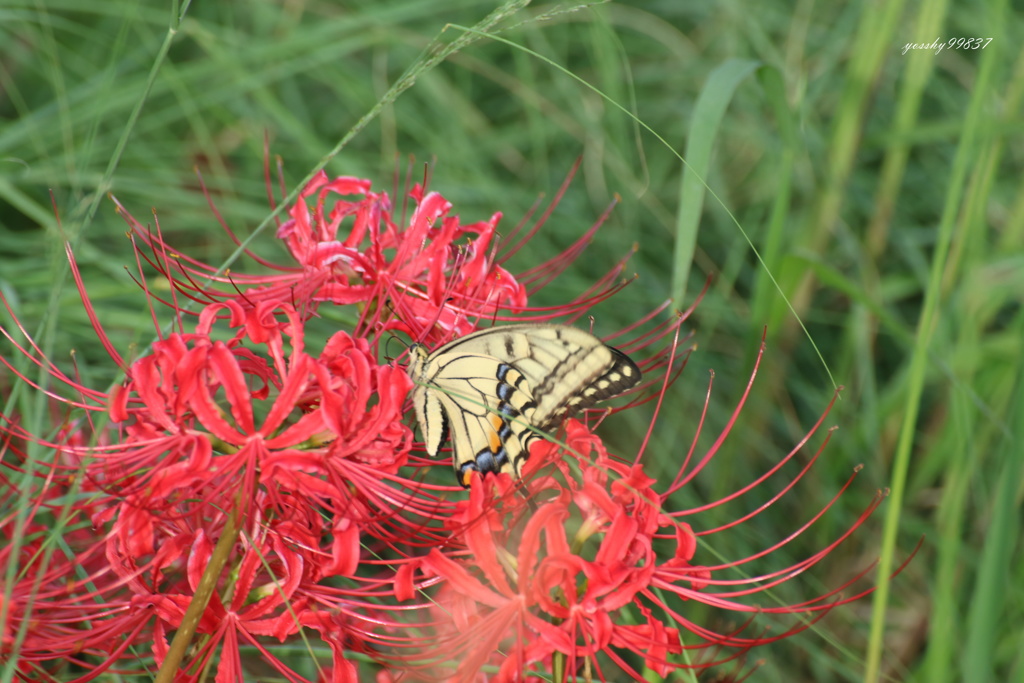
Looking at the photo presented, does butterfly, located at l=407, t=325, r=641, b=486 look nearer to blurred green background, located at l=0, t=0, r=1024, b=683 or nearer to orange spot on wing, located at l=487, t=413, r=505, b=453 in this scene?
orange spot on wing, located at l=487, t=413, r=505, b=453

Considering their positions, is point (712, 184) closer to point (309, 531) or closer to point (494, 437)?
point (494, 437)

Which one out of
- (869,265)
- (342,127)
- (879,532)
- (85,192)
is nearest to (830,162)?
(869,265)

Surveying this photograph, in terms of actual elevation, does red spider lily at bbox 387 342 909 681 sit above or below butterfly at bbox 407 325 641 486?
below

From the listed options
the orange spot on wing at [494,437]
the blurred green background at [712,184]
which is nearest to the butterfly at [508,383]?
the orange spot on wing at [494,437]

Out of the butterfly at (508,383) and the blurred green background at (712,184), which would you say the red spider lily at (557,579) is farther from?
the blurred green background at (712,184)

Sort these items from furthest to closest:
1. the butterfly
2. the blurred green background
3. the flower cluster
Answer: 1. the blurred green background
2. the butterfly
3. the flower cluster

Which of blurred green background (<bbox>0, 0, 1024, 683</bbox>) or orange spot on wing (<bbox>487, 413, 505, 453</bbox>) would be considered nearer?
orange spot on wing (<bbox>487, 413, 505, 453</bbox>)

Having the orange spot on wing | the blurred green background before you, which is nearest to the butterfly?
the orange spot on wing
